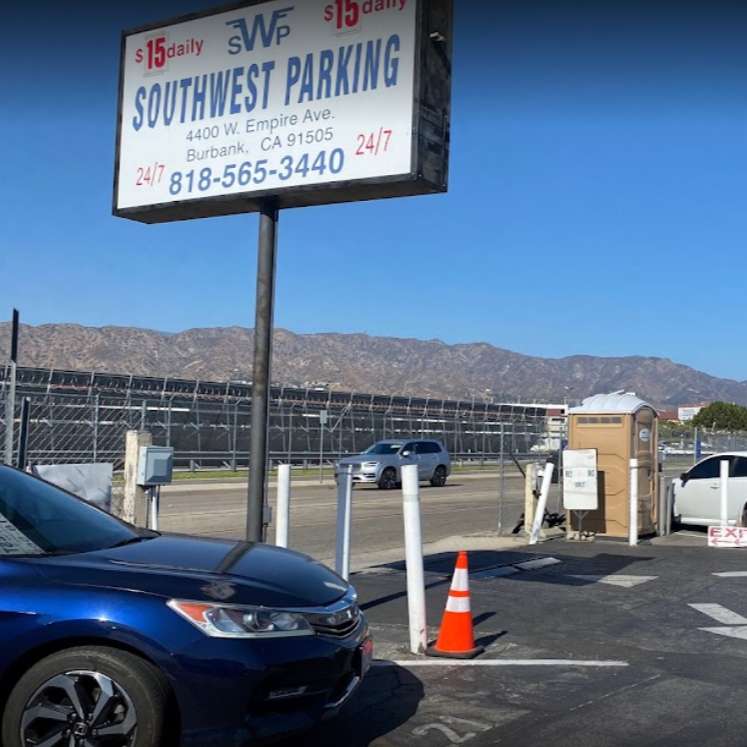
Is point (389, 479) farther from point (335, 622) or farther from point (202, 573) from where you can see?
point (202, 573)

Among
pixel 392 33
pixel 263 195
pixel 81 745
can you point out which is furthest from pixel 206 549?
pixel 392 33

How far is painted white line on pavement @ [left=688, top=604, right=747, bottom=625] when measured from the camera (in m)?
8.80

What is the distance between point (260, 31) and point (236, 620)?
20.4ft

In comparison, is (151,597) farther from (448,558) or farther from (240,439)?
(240,439)

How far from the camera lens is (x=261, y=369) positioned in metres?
8.86

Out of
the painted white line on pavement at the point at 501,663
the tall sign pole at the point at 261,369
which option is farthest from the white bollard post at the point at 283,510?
the painted white line on pavement at the point at 501,663

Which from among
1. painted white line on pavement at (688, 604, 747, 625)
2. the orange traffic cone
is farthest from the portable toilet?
the orange traffic cone

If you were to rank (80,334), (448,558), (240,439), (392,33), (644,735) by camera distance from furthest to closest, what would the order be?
(80,334) < (240,439) < (448,558) < (392,33) < (644,735)

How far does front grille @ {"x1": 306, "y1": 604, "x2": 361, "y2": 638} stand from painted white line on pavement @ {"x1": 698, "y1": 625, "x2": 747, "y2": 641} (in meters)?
4.36

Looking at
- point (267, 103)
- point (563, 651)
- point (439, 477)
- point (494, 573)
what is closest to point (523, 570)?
point (494, 573)

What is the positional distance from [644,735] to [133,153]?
23.1 feet

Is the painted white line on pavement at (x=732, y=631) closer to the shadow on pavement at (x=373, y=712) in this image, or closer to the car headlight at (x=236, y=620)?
the shadow on pavement at (x=373, y=712)

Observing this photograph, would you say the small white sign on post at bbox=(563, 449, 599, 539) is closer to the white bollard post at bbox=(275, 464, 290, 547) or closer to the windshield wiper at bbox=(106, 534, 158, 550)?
the white bollard post at bbox=(275, 464, 290, 547)

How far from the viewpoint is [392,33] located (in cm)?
853
